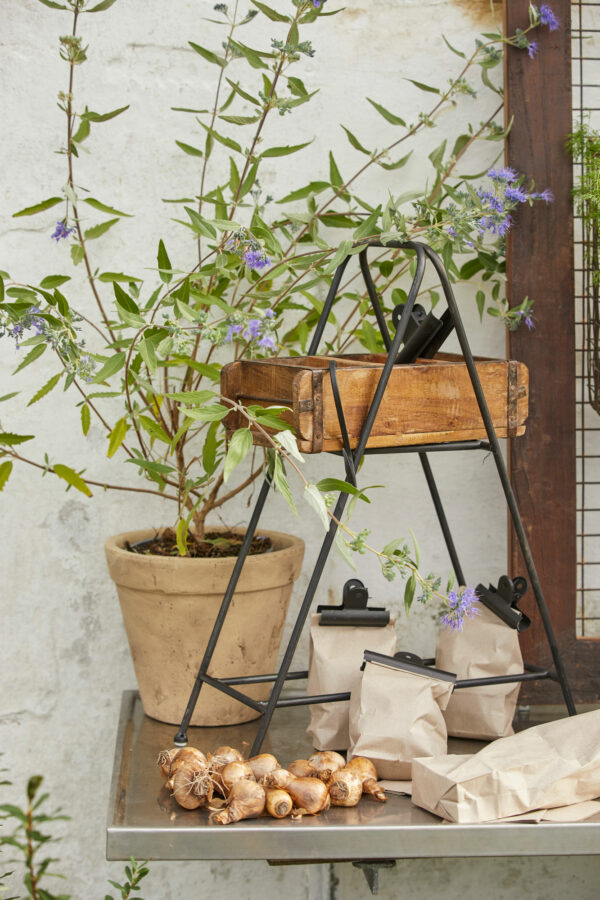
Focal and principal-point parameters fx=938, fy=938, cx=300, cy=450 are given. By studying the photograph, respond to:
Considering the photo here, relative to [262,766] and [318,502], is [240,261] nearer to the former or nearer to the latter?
[318,502]

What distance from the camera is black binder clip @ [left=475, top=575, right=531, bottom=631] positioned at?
3.97 feet

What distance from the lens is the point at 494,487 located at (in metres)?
1.58

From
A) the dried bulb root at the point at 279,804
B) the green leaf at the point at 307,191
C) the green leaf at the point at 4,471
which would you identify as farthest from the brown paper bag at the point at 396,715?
the green leaf at the point at 307,191

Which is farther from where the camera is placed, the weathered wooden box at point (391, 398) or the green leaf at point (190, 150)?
the green leaf at point (190, 150)

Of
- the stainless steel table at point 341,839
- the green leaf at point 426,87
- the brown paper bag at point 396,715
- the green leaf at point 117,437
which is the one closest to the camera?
the stainless steel table at point 341,839

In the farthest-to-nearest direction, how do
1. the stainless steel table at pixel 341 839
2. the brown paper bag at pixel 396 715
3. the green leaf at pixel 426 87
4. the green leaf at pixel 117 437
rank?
the green leaf at pixel 426 87 < the green leaf at pixel 117 437 < the brown paper bag at pixel 396 715 < the stainless steel table at pixel 341 839

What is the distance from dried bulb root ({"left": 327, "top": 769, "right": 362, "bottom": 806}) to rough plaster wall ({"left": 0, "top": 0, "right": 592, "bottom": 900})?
519 millimetres

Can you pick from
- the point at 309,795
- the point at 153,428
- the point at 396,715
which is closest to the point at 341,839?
the point at 309,795

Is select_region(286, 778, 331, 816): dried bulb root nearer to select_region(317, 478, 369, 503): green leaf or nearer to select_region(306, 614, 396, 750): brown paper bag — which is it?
select_region(306, 614, 396, 750): brown paper bag

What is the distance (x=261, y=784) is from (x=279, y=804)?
0.05 metres

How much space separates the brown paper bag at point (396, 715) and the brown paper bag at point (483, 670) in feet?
0.40

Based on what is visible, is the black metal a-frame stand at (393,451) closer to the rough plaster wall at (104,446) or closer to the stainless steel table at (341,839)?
the stainless steel table at (341,839)

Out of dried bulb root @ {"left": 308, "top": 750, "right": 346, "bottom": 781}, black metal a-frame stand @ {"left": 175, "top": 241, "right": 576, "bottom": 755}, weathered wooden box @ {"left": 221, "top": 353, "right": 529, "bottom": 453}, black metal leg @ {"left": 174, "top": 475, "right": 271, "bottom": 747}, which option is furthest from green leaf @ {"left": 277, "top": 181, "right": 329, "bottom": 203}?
dried bulb root @ {"left": 308, "top": 750, "right": 346, "bottom": 781}

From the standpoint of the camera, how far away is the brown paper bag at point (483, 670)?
1.23 metres
